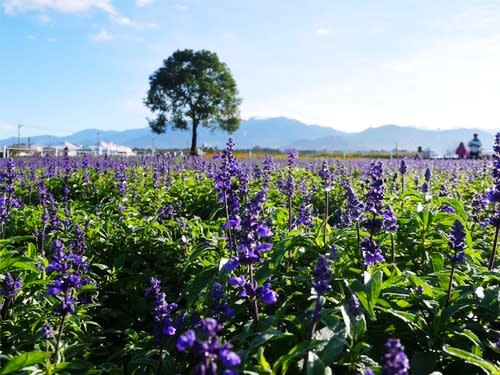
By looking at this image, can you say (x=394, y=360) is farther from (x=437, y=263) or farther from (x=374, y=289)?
(x=437, y=263)

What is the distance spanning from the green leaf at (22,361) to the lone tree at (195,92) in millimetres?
79710

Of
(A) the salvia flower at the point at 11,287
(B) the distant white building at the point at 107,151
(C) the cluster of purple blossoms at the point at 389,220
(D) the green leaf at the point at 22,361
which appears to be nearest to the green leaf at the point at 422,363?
(C) the cluster of purple blossoms at the point at 389,220

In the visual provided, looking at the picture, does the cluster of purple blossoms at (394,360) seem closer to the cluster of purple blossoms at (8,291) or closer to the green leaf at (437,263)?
the green leaf at (437,263)

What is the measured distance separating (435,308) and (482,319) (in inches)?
20.0

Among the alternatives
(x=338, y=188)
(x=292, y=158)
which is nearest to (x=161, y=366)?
(x=292, y=158)

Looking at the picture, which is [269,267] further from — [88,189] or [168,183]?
[88,189]

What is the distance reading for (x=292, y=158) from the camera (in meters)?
8.00

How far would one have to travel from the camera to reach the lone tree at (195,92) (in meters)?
83.0

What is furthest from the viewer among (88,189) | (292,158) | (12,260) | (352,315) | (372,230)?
(88,189)

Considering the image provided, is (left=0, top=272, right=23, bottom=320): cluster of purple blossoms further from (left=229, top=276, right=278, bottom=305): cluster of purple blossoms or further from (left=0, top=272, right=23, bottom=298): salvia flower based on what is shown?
(left=229, top=276, right=278, bottom=305): cluster of purple blossoms

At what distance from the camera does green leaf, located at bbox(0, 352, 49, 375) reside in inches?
128

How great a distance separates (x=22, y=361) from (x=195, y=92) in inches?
3237

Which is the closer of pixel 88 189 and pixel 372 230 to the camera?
pixel 372 230

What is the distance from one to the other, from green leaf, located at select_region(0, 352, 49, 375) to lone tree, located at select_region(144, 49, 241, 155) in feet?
262
